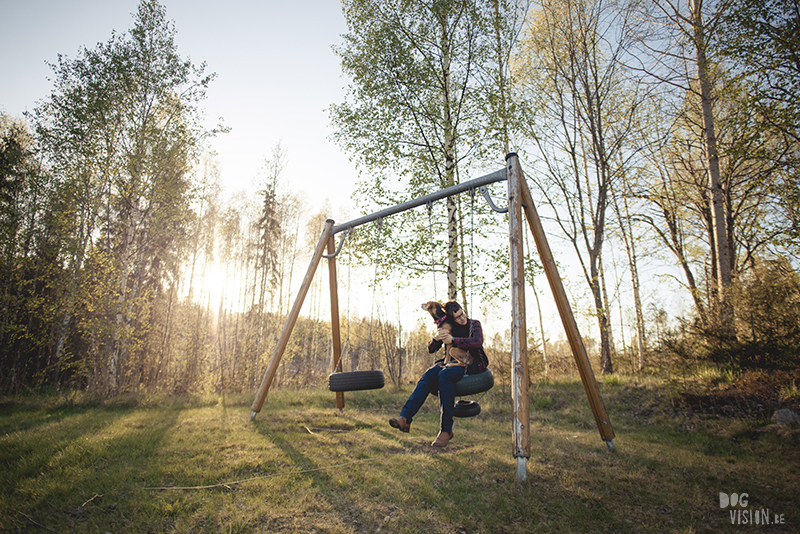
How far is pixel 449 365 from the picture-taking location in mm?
4641

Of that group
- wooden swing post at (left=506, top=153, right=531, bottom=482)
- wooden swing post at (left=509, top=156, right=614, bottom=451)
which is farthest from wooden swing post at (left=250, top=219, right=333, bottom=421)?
wooden swing post at (left=509, top=156, right=614, bottom=451)

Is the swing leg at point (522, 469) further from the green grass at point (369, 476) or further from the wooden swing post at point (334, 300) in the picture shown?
the wooden swing post at point (334, 300)

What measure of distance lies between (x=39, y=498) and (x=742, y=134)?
1028 cm

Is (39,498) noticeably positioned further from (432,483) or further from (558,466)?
(558,466)

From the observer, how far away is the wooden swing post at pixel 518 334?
371 centimetres

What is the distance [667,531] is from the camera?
2.79 metres

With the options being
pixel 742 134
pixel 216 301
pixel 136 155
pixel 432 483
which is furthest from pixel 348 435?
pixel 216 301

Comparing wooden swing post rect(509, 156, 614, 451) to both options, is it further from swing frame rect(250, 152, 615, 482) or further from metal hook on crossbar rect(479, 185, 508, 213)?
metal hook on crossbar rect(479, 185, 508, 213)

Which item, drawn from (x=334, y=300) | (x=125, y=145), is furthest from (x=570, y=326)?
(x=125, y=145)

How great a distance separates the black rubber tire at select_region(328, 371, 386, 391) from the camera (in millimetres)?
5141

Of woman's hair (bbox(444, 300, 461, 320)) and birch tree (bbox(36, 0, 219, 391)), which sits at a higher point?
birch tree (bbox(36, 0, 219, 391))

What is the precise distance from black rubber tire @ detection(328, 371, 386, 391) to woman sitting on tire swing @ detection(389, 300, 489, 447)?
682 millimetres

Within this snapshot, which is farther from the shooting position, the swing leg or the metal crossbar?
the metal crossbar

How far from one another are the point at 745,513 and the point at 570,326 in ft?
7.32
